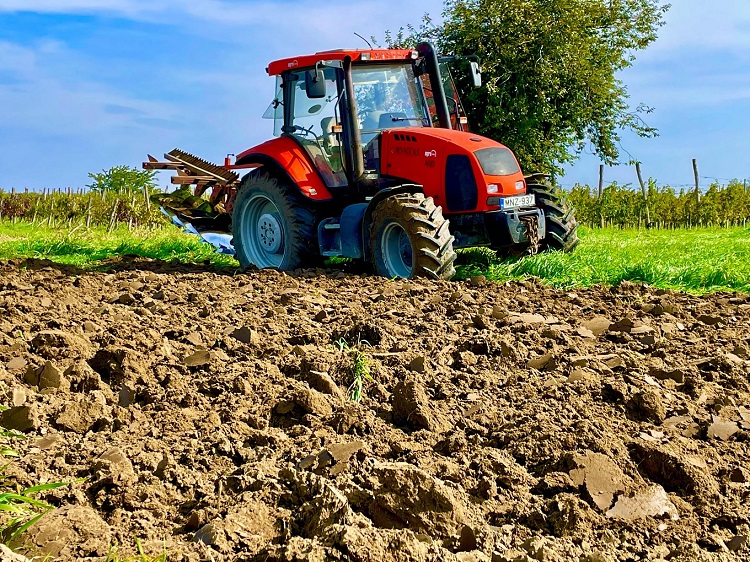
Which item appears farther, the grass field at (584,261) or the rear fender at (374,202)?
the grass field at (584,261)

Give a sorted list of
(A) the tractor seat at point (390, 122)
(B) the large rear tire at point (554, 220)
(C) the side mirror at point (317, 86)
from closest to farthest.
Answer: (C) the side mirror at point (317, 86)
(A) the tractor seat at point (390, 122)
(B) the large rear tire at point (554, 220)

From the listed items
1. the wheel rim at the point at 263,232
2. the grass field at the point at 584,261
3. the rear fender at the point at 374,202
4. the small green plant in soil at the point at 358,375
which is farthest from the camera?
the wheel rim at the point at 263,232

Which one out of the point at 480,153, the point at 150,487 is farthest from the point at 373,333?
the point at 480,153

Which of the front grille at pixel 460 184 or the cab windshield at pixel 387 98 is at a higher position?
the cab windshield at pixel 387 98

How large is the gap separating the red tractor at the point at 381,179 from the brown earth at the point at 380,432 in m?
2.63

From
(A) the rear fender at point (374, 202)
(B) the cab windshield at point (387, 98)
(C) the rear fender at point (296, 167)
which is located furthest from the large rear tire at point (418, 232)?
(B) the cab windshield at point (387, 98)

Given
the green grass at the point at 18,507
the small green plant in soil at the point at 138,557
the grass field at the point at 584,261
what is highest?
the grass field at the point at 584,261

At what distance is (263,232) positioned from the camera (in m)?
11.1

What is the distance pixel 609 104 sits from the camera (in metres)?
26.2

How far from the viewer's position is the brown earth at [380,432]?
10.2ft

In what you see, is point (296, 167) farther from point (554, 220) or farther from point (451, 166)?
point (554, 220)

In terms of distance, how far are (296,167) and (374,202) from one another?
132 cm

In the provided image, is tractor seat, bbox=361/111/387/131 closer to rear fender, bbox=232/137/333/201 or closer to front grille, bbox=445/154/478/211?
rear fender, bbox=232/137/333/201

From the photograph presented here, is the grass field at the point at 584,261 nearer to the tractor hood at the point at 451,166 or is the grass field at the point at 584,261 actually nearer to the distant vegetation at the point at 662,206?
the tractor hood at the point at 451,166
